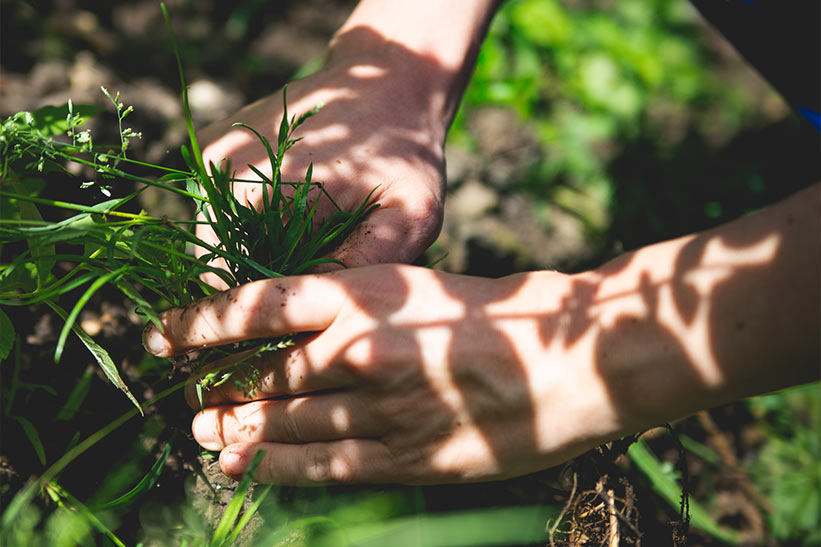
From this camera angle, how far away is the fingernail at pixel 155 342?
1.32 metres

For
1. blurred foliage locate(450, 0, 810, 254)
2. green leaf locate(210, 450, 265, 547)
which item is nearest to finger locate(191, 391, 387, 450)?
green leaf locate(210, 450, 265, 547)

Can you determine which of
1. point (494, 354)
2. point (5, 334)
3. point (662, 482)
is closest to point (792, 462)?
point (662, 482)

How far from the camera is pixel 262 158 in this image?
154cm

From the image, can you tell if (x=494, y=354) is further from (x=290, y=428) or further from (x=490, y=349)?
(x=290, y=428)

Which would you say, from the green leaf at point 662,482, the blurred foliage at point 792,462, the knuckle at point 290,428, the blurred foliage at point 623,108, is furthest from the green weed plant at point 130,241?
the blurred foliage at point 792,462

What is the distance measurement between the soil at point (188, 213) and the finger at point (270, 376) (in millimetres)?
193

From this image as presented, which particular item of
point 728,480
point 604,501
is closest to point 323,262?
point 604,501

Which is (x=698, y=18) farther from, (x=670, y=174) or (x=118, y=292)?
(x=118, y=292)

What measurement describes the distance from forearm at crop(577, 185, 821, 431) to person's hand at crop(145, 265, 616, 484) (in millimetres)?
77

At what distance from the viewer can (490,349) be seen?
123 centimetres

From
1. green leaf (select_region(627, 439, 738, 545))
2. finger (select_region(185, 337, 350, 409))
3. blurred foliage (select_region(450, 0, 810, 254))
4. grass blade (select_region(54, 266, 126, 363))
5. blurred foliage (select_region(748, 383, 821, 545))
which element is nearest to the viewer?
grass blade (select_region(54, 266, 126, 363))

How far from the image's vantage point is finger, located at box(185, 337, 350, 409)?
50.3 inches

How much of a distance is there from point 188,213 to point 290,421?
122cm

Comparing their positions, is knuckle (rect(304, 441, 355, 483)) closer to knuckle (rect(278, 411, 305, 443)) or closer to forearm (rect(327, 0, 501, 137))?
knuckle (rect(278, 411, 305, 443))
